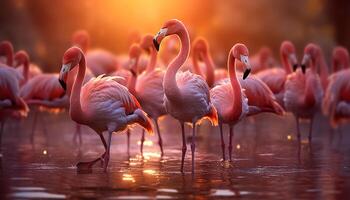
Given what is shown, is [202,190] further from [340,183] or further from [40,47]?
[40,47]

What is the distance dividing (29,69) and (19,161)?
19.3ft

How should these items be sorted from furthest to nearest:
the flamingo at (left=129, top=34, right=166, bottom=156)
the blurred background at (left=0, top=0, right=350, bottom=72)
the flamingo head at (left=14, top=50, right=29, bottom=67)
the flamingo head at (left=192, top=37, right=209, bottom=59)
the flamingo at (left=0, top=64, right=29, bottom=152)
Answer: the blurred background at (left=0, top=0, right=350, bottom=72)
the flamingo head at (left=14, top=50, right=29, bottom=67)
the flamingo head at (left=192, top=37, right=209, bottom=59)
the flamingo at (left=129, top=34, right=166, bottom=156)
the flamingo at (left=0, top=64, right=29, bottom=152)

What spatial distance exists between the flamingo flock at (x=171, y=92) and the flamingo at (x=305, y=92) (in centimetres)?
2

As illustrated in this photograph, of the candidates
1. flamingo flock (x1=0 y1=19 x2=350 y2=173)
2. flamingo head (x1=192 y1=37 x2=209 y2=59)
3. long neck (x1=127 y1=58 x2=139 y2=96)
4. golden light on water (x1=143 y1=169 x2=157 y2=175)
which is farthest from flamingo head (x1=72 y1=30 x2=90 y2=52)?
golden light on water (x1=143 y1=169 x2=157 y2=175)

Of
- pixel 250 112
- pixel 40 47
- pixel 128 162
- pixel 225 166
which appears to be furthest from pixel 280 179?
pixel 40 47

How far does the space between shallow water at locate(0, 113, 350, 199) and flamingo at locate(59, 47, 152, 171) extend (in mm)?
505

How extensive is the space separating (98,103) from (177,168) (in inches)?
47.1

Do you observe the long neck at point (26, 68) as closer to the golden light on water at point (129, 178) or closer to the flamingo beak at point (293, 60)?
the flamingo beak at point (293, 60)

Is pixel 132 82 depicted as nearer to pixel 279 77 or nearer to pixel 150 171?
pixel 150 171

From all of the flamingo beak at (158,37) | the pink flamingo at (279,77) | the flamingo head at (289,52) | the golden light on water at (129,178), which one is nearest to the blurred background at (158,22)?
the flamingo head at (289,52)

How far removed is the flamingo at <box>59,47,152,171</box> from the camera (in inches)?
406

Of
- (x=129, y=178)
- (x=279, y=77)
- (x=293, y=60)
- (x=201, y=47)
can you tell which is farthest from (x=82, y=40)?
(x=129, y=178)

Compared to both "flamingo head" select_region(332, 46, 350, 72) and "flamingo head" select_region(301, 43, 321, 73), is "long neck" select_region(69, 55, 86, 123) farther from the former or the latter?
"flamingo head" select_region(332, 46, 350, 72)

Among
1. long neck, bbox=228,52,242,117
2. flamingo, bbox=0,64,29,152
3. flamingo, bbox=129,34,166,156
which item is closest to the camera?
long neck, bbox=228,52,242,117
